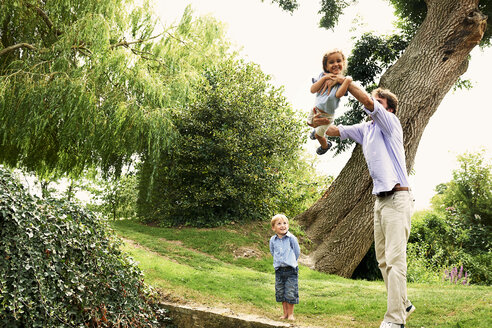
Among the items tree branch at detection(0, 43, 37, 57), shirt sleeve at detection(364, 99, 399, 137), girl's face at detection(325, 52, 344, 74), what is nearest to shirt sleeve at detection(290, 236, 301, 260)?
shirt sleeve at detection(364, 99, 399, 137)

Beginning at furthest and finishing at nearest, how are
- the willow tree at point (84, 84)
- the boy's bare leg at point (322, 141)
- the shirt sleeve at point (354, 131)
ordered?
the willow tree at point (84, 84) → the shirt sleeve at point (354, 131) → the boy's bare leg at point (322, 141)

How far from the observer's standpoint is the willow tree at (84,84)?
417 inches

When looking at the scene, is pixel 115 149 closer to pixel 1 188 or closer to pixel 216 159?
pixel 216 159

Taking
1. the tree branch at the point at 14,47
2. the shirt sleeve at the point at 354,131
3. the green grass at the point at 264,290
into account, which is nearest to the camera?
the shirt sleeve at the point at 354,131

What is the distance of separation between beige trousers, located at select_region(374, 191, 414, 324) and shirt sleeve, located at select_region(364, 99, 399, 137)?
62 centimetres

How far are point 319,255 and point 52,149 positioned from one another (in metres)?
8.53

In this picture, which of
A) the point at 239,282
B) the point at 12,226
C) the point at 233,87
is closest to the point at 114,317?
the point at 12,226

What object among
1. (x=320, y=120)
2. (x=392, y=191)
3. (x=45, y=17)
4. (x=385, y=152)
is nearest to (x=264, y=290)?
(x=392, y=191)

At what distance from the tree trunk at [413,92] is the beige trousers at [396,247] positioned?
636 cm

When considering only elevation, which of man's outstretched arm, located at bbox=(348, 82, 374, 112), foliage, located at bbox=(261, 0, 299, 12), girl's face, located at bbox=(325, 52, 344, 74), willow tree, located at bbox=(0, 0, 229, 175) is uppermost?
foliage, located at bbox=(261, 0, 299, 12)

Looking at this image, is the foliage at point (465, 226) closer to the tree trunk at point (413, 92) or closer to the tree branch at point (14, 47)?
the tree trunk at point (413, 92)

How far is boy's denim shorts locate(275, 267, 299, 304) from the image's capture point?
221 inches

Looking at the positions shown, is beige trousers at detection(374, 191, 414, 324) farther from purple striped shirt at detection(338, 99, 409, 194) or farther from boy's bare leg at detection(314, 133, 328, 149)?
boy's bare leg at detection(314, 133, 328, 149)

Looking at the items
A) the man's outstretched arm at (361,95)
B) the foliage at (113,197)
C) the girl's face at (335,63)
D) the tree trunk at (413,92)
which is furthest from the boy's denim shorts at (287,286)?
the foliage at (113,197)
